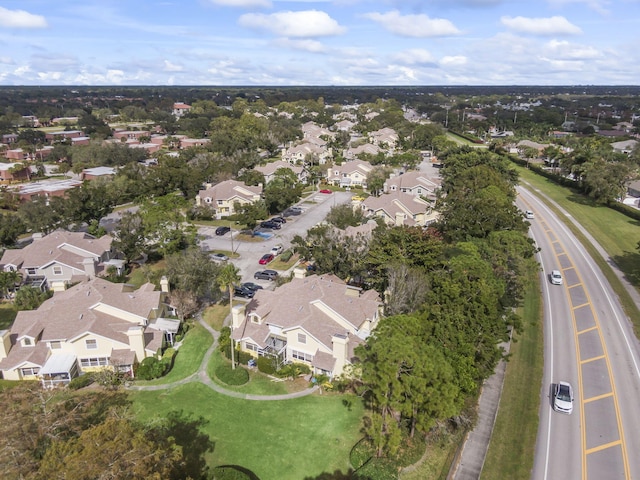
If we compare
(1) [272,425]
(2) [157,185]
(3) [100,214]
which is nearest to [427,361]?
(1) [272,425]

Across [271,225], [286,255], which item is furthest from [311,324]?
[271,225]

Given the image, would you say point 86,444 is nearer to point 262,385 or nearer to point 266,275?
point 262,385

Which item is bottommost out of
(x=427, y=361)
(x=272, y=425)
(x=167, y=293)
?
(x=272, y=425)

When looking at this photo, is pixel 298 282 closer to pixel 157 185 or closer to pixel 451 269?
pixel 451 269

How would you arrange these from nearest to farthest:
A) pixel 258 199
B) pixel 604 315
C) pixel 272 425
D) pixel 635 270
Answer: pixel 272 425, pixel 604 315, pixel 635 270, pixel 258 199

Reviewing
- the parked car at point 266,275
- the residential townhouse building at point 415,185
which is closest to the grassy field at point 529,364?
the residential townhouse building at point 415,185

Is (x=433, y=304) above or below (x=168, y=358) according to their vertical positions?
above

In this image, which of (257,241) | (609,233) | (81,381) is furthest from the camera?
(609,233)
